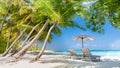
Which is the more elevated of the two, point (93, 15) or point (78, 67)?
point (93, 15)

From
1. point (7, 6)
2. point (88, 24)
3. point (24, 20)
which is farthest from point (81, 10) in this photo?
point (7, 6)

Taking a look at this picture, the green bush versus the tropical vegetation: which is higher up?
the tropical vegetation

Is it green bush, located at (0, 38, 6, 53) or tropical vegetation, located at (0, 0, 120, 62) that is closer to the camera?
tropical vegetation, located at (0, 0, 120, 62)

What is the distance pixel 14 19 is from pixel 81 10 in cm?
1159

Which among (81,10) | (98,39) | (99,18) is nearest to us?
(99,18)

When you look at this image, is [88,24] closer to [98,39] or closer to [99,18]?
[99,18]

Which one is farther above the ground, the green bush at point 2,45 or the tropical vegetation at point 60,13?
the tropical vegetation at point 60,13

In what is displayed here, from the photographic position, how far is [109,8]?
1057 cm

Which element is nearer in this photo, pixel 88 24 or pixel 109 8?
pixel 109 8

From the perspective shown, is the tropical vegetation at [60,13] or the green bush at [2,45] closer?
the tropical vegetation at [60,13]

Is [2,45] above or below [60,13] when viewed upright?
below

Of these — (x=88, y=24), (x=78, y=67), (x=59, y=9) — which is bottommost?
(x=78, y=67)

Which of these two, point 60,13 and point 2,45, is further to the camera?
point 2,45

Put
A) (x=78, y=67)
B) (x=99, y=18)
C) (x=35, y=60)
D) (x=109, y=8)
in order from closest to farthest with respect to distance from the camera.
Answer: (x=109, y=8), (x=78, y=67), (x=99, y=18), (x=35, y=60)
